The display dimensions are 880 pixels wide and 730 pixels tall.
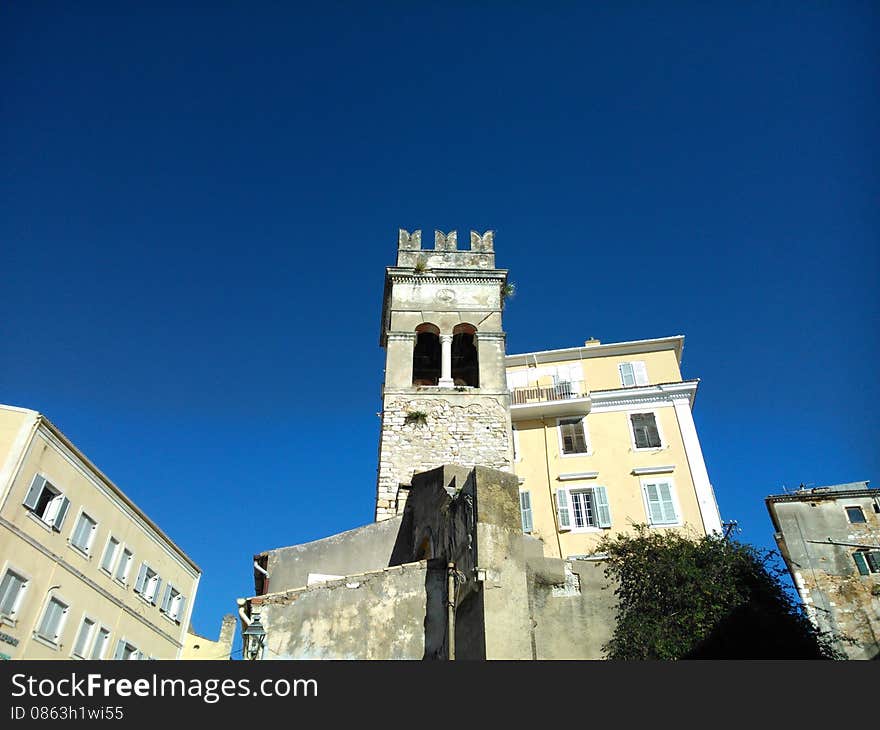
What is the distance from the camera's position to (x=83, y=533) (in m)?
20.2

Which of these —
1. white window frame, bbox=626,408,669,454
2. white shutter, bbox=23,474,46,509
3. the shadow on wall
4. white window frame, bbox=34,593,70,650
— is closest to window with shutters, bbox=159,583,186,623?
white window frame, bbox=34,593,70,650

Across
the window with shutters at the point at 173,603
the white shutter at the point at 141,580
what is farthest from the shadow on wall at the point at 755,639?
the window with shutters at the point at 173,603

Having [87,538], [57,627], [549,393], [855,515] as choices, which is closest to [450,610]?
[57,627]

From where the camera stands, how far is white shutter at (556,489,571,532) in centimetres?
2370

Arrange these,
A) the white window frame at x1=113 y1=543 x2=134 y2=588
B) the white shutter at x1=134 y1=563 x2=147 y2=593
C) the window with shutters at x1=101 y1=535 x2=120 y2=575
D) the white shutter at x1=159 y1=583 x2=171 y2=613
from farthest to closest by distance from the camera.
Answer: the white shutter at x1=159 y1=583 x2=171 y2=613
the white shutter at x1=134 y1=563 x2=147 y2=593
the white window frame at x1=113 y1=543 x2=134 y2=588
the window with shutters at x1=101 y1=535 x2=120 y2=575

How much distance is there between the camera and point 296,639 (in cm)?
1099

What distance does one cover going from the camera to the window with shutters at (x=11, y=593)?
1639cm

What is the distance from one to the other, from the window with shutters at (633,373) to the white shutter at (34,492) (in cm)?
2085

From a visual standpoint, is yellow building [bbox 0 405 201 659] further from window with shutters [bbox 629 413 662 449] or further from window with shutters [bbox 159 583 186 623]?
window with shutters [bbox 629 413 662 449]

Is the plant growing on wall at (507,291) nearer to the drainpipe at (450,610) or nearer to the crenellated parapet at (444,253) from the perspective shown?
the crenellated parapet at (444,253)

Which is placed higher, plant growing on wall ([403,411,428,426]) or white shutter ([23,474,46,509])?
plant growing on wall ([403,411,428,426])
